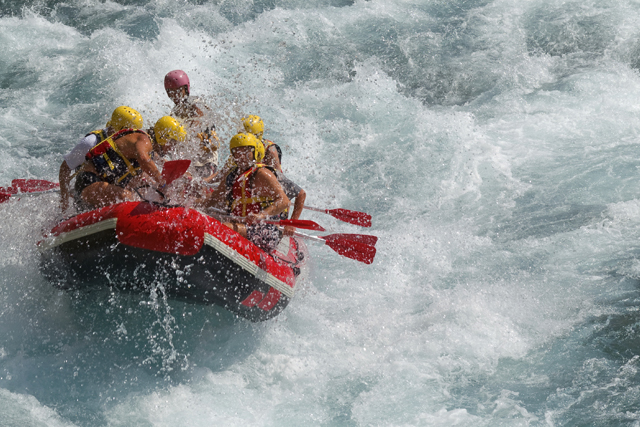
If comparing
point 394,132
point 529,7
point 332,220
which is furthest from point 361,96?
point 529,7

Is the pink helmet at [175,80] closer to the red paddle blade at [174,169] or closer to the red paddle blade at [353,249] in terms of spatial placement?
the red paddle blade at [174,169]

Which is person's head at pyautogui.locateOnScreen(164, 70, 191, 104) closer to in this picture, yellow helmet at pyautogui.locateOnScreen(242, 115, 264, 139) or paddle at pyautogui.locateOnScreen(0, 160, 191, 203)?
yellow helmet at pyautogui.locateOnScreen(242, 115, 264, 139)

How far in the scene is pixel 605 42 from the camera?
8531mm

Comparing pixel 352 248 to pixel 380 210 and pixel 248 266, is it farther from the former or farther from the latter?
pixel 380 210

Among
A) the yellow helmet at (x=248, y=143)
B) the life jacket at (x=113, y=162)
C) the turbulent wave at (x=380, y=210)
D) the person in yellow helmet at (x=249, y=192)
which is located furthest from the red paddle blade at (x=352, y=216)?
the life jacket at (x=113, y=162)

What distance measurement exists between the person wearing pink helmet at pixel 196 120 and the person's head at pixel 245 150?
1.02 meters

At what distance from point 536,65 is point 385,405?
6.06 m

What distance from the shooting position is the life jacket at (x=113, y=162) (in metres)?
4.38

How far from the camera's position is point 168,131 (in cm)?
453

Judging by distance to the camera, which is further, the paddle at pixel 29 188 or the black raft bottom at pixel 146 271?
the paddle at pixel 29 188

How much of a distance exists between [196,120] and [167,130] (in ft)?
3.24

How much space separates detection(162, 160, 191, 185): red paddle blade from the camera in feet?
13.5

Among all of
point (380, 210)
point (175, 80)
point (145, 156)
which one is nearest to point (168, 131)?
point (145, 156)

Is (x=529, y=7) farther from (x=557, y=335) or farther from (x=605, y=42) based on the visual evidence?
(x=557, y=335)
